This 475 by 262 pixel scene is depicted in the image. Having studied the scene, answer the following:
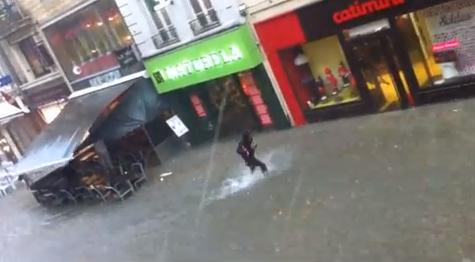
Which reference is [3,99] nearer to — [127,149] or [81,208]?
[127,149]

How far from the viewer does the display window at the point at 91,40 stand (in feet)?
73.9

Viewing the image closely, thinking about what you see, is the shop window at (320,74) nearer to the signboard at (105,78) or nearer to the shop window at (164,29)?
the shop window at (164,29)

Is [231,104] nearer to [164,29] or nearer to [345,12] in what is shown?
[164,29]

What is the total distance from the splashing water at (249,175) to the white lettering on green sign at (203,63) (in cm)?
346

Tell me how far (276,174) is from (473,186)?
5.75 metres

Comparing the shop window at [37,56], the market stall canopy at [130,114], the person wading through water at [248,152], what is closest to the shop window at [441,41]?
the person wading through water at [248,152]

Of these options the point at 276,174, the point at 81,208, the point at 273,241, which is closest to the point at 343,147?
the point at 276,174

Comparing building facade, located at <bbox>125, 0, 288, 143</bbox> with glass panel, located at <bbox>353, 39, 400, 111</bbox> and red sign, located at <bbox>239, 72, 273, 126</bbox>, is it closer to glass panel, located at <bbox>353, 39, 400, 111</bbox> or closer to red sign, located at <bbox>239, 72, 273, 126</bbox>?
→ red sign, located at <bbox>239, 72, 273, 126</bbox>

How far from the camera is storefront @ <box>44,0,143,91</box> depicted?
22.4m

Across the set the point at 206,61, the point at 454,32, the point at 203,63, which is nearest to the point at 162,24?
the point at 203,63

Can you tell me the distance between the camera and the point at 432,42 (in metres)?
15.4

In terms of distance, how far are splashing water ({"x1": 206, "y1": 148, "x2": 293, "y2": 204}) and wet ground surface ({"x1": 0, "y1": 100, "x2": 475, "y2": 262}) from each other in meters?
0.05

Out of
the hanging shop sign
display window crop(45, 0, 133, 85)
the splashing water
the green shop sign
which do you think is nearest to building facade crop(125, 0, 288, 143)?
the green shop sign

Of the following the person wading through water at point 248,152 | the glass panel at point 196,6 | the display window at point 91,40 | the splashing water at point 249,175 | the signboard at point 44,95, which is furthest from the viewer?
the signboard at point 44,95
